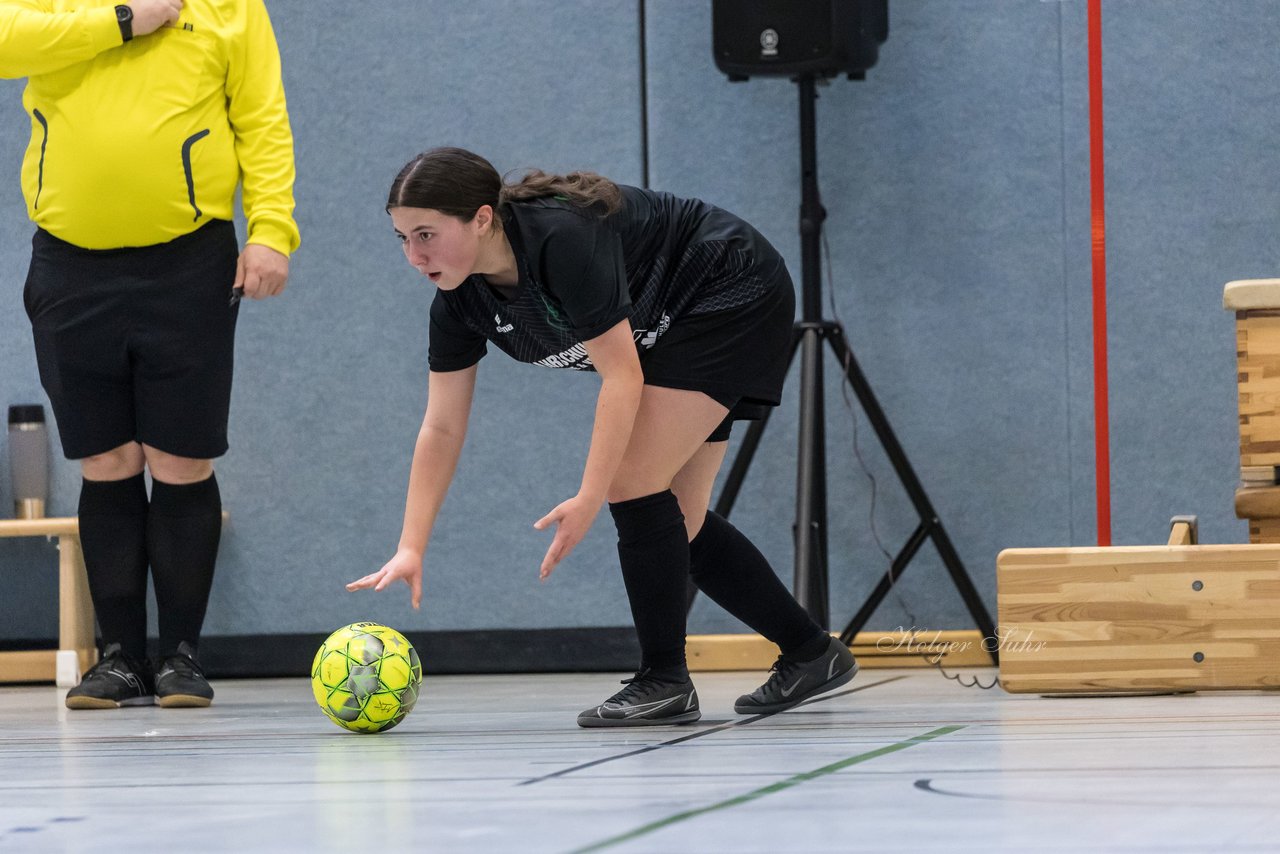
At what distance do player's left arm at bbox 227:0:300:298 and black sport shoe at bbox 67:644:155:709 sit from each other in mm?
697

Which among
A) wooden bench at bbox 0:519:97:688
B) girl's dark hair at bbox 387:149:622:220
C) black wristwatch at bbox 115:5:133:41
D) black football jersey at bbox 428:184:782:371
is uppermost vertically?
black wristwatch at bbox 115:5:133:41

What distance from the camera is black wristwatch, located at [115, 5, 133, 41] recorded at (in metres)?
2.84

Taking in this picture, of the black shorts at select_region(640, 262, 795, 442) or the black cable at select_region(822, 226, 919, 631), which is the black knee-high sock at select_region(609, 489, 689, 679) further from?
the black cable at select_region(822, 226, 919, 631)

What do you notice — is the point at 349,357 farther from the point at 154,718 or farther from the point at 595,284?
the point at 595,284

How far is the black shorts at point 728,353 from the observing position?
7.51 ft

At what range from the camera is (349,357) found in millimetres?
3945

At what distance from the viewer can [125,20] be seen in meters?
2.84

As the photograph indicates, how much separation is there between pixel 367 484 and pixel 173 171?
1228mm

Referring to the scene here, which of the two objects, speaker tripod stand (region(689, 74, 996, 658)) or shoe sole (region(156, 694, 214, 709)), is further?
speaker tripod stand (region(689, 74, 996, 658))

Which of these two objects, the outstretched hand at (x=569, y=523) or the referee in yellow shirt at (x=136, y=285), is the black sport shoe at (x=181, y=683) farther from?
the outstretched hand at (x=569, y=523)

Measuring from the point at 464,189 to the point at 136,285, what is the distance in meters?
1.03

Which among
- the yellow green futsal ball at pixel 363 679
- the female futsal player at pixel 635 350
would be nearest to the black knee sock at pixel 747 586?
the female futsal player at pixel 635 350

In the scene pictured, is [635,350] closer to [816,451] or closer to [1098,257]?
[816,451]

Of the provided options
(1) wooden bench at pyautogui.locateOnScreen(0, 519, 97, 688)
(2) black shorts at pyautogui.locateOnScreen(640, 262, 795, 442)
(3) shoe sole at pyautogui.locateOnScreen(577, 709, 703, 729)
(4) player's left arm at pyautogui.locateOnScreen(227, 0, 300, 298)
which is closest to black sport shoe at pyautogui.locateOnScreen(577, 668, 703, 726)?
(3) shoe sole at pyautogui.locateOnScreen(577, 709, 703, 729)
